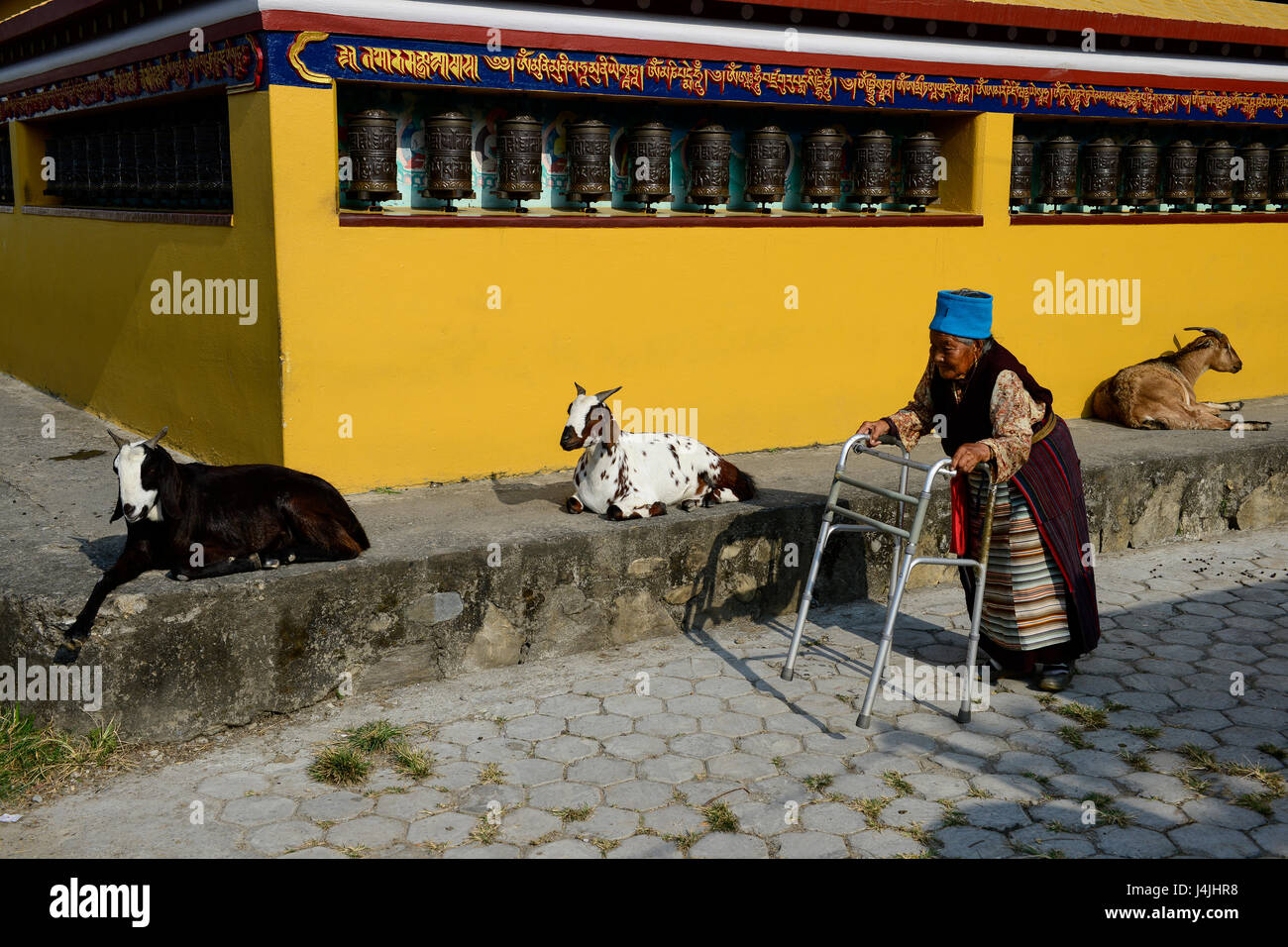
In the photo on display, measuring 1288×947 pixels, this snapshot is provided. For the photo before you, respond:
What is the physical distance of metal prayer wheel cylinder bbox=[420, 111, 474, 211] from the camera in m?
7.00

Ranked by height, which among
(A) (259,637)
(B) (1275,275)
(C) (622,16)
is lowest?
(A) (259,637)

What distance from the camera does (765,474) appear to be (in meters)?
7.57

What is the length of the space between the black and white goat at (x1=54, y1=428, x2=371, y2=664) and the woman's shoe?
3.26m

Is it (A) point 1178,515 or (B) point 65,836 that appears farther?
(A) point 1178,515

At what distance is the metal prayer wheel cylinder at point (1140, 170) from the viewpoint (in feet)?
32.4

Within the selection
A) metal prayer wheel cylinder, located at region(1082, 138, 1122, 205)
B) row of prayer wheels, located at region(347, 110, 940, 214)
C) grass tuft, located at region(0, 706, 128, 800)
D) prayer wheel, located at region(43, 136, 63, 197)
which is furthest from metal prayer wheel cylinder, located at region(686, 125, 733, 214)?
prayer wheel, located at region(43, 136, 63, 197)

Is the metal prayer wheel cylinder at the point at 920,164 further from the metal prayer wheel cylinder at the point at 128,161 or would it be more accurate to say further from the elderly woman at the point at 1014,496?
the metal prayer wheel cylinder at the point at 128,161

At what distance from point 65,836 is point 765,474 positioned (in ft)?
14.9

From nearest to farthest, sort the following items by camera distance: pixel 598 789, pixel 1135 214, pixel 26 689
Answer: pixel 598 789 → pixel 26 689 → pixel 1135 214

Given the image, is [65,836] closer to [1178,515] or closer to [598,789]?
[598,789]

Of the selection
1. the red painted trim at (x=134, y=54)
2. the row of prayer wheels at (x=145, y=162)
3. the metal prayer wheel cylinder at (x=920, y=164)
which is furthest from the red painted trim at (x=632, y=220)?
the row of prayer wheels at (x=145, y=162)

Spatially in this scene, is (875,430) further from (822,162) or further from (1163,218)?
(1163,218)

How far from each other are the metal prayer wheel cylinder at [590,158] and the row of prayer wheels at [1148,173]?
11.5 ft

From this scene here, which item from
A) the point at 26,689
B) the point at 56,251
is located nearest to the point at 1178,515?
the point at 26,689
